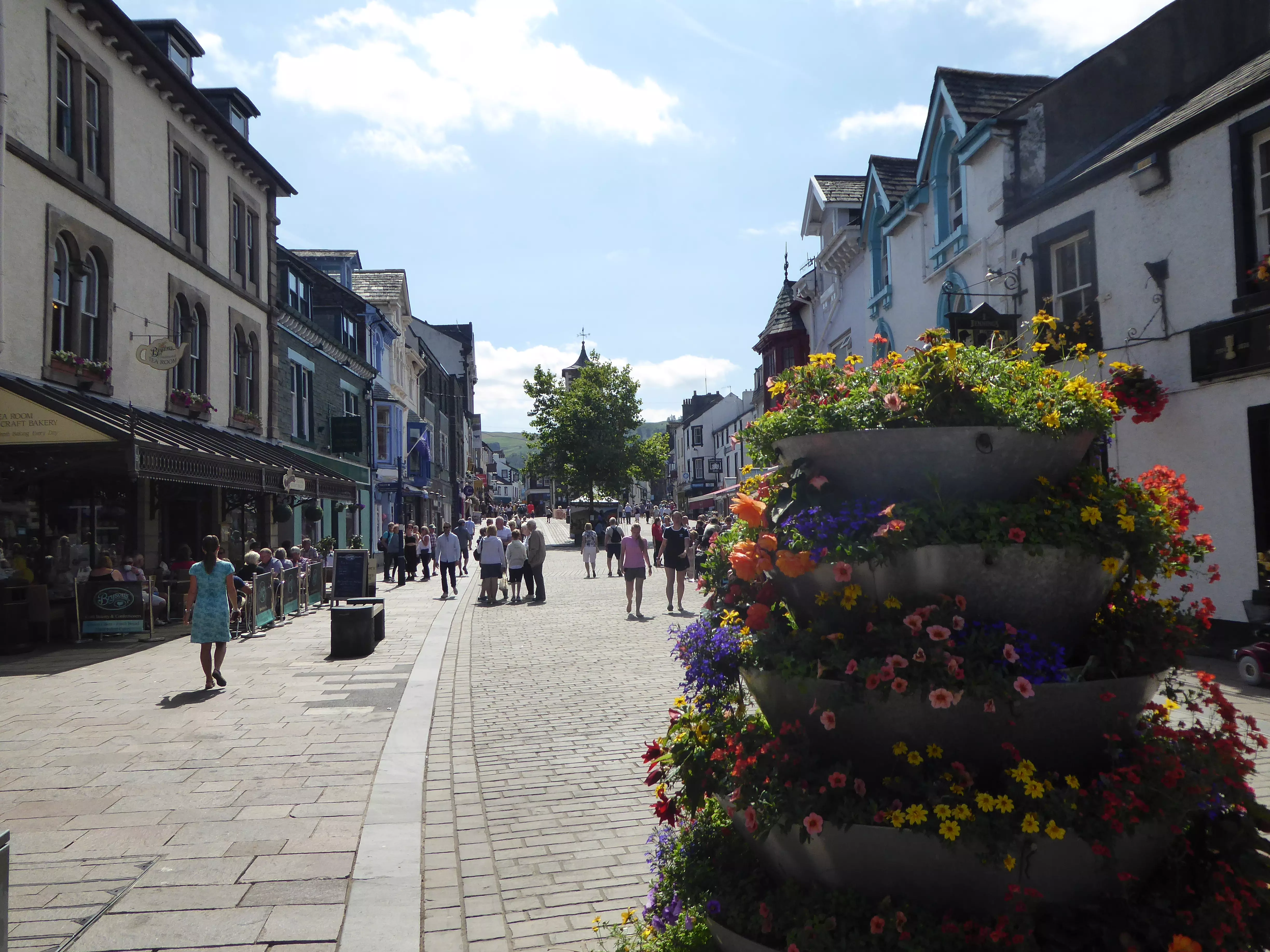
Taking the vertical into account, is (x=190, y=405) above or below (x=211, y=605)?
above

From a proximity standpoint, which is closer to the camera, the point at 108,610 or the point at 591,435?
the point at 108,610

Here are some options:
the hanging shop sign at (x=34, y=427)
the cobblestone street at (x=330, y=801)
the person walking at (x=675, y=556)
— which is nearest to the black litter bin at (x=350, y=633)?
the cobblestone street at (x=330, y=801)

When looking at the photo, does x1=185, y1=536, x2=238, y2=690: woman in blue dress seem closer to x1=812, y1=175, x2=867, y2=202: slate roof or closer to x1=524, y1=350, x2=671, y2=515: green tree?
x1=812, y1=175, x2=867, y2=202: slate roof

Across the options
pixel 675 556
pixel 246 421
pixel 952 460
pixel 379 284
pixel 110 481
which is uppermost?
pixel 379 284

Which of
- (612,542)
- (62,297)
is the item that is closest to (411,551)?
(612,542)

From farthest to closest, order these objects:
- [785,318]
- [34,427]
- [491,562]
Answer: [785,318] < [491,562] < [34,427]

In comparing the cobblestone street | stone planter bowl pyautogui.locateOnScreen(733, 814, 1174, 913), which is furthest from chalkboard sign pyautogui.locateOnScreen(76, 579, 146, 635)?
stone planter bowl pyautogui.locateOnScreen(733, 814, 1174, 913)

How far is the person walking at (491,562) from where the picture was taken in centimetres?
1984

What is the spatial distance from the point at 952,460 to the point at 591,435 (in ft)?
187

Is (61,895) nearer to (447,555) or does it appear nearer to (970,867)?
(970,867)

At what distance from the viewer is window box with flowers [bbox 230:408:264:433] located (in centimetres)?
2220

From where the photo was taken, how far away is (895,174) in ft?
73.6

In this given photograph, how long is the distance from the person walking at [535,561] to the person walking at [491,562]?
0.61 metres

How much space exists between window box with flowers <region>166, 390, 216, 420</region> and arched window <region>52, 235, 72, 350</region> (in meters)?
3.56
